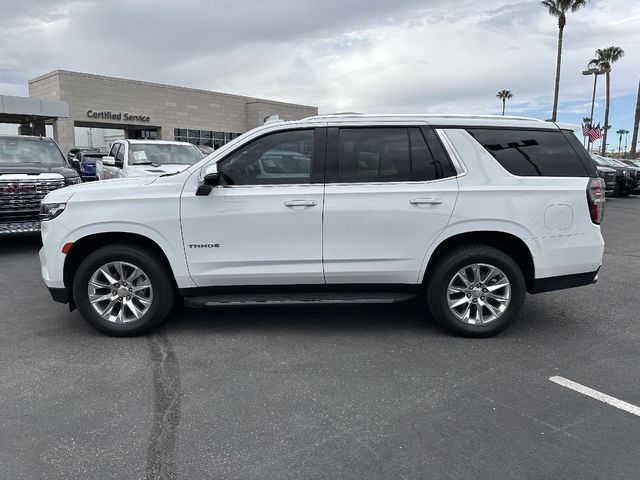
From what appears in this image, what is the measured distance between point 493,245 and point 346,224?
1.37 meters

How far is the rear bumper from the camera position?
4590mm

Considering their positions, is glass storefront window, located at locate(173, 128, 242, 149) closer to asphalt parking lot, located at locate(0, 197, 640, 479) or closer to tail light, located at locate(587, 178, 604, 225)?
asphalt parking lot, located at locate(0, 197, 640, 479)

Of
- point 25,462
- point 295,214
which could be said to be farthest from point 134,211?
point 25,462

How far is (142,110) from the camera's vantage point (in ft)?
149

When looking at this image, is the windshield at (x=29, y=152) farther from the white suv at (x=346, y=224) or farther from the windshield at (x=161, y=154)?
the white suv at (x=346, y=224)

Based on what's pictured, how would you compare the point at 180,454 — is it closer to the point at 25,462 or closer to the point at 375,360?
the point at 25,462

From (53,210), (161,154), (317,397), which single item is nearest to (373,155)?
(317,397)

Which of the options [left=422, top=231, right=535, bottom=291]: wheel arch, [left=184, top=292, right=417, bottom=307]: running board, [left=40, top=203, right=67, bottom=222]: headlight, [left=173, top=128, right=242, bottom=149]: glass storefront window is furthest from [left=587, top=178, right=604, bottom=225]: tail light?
[left=173, top=128, right=242, bottom=149]: glass storefront window

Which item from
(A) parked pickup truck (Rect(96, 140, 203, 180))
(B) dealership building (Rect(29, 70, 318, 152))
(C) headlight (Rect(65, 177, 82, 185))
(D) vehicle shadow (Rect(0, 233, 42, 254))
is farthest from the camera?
(B) dealership building (Rect(29, 70, 318, 152))

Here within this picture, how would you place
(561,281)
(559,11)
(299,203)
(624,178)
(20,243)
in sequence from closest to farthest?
1. (299,203)
2. (561,281)
3. (20,243)
4. (624,178)
5. (559,11)

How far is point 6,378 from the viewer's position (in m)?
3.83

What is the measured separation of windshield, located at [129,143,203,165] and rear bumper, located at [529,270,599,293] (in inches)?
336

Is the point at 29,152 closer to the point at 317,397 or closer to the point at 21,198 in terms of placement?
the point at 21,198

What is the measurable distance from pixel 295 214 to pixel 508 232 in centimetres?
185
